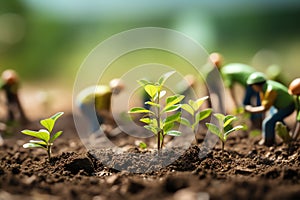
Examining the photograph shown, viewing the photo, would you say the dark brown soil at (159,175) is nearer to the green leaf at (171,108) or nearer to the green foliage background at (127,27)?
the green leaf at (171,108)

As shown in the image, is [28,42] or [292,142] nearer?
[292,142]

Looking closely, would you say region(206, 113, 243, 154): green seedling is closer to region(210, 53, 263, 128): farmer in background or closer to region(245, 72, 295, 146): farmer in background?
region(245, 72, 295, 146): farmer in background

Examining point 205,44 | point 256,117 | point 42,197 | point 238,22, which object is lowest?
point 42,197

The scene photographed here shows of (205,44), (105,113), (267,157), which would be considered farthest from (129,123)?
(205,44)

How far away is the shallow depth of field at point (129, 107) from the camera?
1712 millimetres

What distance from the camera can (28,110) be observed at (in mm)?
4527

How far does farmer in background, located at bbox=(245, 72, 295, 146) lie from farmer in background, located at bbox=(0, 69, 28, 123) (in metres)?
1.87

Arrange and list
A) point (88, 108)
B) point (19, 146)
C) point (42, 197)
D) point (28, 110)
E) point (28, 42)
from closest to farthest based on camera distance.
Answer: point (42, 197) < point (19, 146) < point (88, 108) < point (28, 110) < point (28, 42)

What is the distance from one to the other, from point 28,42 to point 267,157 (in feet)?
20.7

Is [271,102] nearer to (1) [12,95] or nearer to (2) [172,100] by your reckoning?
(2) [172,100]

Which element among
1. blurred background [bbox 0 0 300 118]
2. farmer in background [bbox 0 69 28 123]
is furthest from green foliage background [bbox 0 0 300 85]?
farmer in background [bbox 0 69 28 123]

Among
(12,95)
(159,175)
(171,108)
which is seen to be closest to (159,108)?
(171,108)

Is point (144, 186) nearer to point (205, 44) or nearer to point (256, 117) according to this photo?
point (256, 117)

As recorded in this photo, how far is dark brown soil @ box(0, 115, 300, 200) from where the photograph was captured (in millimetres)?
1632
